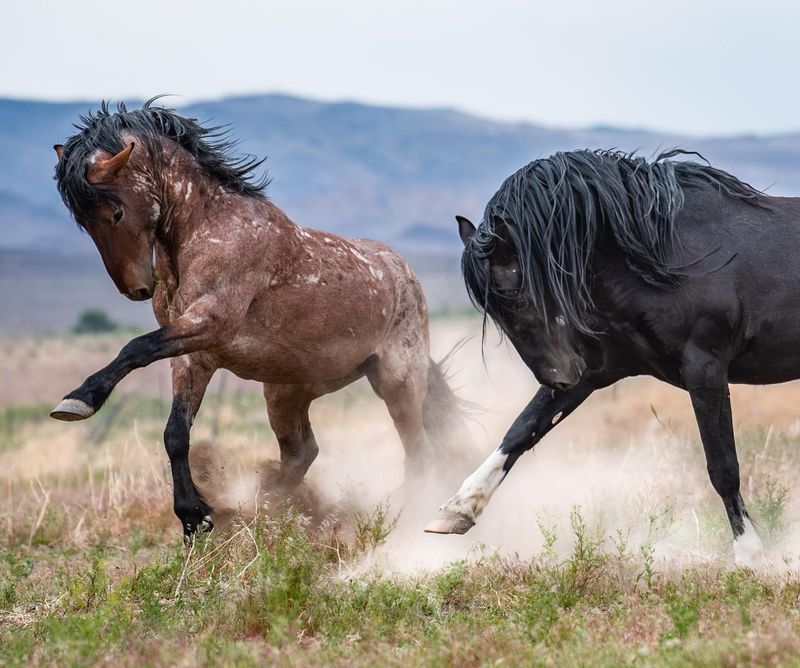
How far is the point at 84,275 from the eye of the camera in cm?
15150

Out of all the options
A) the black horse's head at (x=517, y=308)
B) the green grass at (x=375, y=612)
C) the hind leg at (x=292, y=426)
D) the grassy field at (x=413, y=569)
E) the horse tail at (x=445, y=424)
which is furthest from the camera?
the horse tail at (x=445, y=424)

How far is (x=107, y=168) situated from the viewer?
6.83 metres

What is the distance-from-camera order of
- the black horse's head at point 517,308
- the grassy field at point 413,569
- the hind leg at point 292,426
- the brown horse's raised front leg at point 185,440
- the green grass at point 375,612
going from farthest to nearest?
1. the hind leg at point 292,426
2. the brown horse's raised front leg at point 185,440
3. the black horse's head at point 517,308
4. the grassy field at point 413,569
5. the green grass at point 375,612

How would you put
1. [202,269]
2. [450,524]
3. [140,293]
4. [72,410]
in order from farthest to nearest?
[140,293], [202,269], [450,524], [72,410]

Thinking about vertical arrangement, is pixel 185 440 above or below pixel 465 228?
below

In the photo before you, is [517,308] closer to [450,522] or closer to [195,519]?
[450,522]

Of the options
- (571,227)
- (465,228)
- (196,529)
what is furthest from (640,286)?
(196,529)

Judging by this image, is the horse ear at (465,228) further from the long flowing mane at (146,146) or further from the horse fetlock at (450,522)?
the horse fetlock at (450,522)

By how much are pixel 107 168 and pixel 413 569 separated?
107 inches

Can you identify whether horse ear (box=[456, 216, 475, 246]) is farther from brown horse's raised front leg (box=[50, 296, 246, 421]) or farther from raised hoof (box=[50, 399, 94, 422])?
raised hoof (box=[50, 399, 94, 422])

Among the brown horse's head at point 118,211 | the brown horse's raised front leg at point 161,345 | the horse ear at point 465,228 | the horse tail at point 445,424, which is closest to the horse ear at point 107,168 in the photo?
the brown horse's head at point 118,211

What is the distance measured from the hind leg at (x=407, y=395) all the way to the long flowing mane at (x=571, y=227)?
1796mm

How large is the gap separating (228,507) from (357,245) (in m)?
1.87

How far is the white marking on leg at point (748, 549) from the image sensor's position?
6.17m
